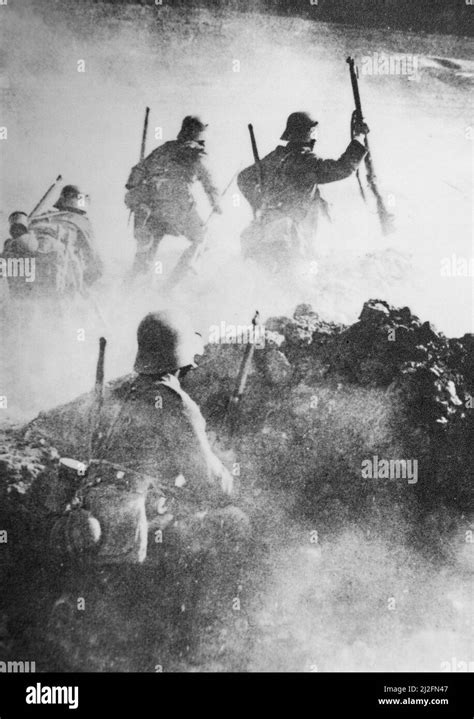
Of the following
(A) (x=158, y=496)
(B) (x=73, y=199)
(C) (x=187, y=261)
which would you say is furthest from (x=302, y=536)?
(B) (x=73, y=199)

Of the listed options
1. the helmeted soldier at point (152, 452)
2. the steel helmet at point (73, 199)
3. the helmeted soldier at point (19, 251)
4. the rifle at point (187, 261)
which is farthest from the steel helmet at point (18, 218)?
the helmeted soldier at point (152, 452)

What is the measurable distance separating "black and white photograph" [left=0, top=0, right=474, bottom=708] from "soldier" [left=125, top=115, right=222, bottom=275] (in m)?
0.02

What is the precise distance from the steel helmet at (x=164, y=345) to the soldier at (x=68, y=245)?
1.04m

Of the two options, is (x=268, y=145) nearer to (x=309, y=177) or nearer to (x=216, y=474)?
(x=309, y=177)

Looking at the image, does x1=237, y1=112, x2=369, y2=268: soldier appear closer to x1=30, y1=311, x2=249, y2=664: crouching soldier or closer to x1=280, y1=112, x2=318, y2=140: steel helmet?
x1=280, y1=112, x2=318, y2=140: steel helmet

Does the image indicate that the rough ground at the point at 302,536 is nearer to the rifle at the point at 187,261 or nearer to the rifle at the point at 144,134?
the rifle at the point at 187,261

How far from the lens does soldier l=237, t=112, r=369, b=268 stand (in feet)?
11.7

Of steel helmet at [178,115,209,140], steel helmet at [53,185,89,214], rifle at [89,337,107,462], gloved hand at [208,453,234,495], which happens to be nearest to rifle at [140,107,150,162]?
steel helmet at [178,115,209,140]

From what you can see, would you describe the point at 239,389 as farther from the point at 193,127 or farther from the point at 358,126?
the point at 358,126

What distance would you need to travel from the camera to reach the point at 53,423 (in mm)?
3260

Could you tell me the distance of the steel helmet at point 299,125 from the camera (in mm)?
3562

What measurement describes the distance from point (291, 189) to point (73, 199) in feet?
5.19

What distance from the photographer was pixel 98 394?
10.5ft
